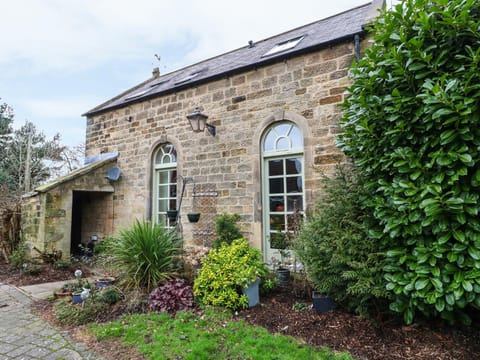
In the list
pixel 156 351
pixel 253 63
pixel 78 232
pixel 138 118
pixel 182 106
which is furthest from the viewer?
pixel 78 232

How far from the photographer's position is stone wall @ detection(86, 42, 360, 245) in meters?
4.88

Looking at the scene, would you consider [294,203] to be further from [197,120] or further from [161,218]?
[161,218]

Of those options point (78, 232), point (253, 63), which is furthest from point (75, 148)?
point (253, 63)

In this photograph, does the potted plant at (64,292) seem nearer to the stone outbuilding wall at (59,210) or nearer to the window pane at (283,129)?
the stone outbuilding wall at (59,210)

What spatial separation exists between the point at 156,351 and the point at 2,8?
7596 mm

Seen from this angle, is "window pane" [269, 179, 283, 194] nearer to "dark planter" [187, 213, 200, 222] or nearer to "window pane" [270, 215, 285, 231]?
"window pane" [270, 215, 285, 231]

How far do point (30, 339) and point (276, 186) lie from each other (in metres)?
4.32

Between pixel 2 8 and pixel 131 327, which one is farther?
pixel 2 8

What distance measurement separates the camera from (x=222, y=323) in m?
3.40

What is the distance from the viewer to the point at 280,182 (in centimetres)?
Answer: 544

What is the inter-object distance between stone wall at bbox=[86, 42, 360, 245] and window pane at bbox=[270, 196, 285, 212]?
278 millimetres

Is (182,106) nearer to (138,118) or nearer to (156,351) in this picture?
(138,118)

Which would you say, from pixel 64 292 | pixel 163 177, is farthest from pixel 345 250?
pixel 163 177

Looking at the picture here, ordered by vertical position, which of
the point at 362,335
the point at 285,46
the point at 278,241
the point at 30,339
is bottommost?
the point at 30,339
